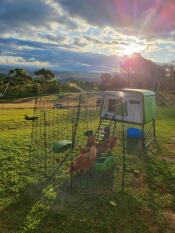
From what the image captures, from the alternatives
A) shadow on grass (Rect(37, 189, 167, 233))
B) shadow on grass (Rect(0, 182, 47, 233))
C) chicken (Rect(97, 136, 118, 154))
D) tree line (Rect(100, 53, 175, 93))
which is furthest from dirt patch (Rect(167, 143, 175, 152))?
tree line (Rect(100, 53, 175, 93))

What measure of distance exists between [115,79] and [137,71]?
11611mm

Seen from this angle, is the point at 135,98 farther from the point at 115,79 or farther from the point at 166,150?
the point at 115,79

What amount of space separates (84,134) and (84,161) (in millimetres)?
2526

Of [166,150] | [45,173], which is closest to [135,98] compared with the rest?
[166,150]

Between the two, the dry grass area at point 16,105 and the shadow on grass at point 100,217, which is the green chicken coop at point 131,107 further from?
the dry grass area at point 16,105

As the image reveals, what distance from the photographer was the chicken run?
8.34 meters

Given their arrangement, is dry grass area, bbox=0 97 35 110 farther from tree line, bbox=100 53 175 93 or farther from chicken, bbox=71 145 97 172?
chicken, bbox=71 145 97 172

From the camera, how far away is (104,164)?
8.65 metres

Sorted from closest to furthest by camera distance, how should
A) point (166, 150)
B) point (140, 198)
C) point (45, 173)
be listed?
point (140, 198)
point (45, 173)
point (166, 150)

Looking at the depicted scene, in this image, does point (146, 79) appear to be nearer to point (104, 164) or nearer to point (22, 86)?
point (22, 86)

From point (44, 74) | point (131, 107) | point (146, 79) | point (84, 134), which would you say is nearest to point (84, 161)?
point (84, 134)

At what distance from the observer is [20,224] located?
5.78 meters

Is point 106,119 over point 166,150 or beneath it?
over

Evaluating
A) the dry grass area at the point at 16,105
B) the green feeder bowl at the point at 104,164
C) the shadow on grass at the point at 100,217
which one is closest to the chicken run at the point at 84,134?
the green feeder bowl at the point at 104,164
